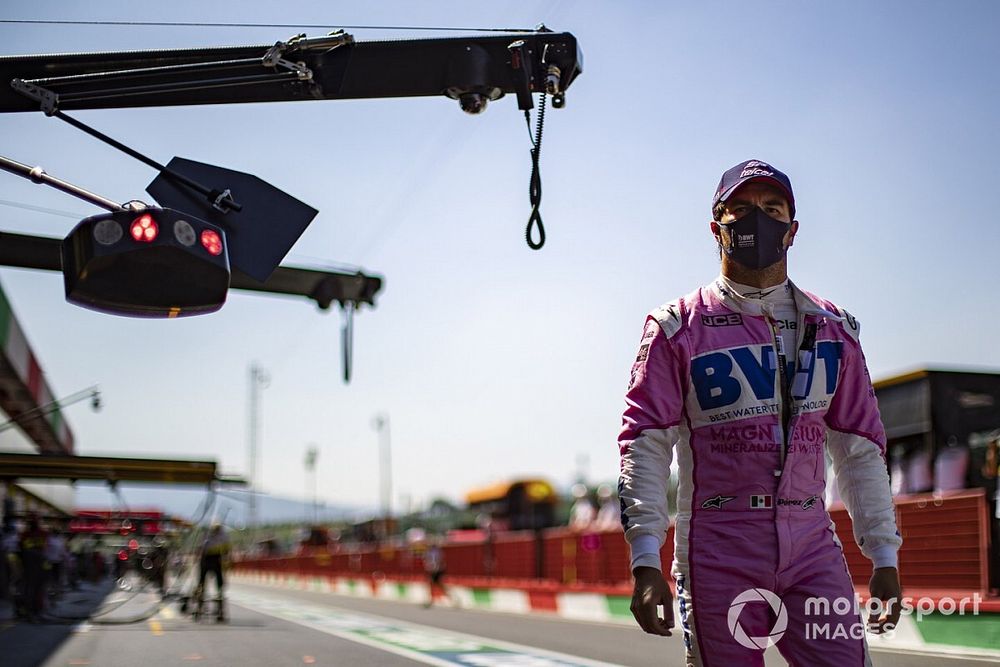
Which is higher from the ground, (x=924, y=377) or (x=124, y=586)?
(x=924, y=377)

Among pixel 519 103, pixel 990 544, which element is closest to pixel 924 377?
pixel 990 544

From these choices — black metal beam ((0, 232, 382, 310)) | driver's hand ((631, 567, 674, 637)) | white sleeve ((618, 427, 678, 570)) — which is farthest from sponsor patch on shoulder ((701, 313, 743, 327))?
black metal beam ((0, 232, 382, 310))

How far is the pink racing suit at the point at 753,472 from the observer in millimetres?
3020

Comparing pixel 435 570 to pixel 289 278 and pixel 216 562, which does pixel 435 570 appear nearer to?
pixel 216 562

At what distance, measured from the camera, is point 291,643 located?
12.1 meters

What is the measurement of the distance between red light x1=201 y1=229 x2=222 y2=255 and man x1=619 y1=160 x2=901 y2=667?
3.31 m

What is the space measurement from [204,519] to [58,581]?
322 centimetres

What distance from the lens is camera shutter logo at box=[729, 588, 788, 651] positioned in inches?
117

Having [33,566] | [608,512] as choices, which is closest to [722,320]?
[33,566]

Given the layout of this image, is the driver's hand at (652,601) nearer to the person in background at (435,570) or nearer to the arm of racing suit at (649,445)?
the arm of racing suit at (649,445)

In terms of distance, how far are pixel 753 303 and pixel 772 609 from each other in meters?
0.88

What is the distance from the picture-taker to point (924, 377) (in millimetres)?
12141

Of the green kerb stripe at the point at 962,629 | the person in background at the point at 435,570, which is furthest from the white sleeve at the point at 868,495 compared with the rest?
the person in background at the point at 435,570

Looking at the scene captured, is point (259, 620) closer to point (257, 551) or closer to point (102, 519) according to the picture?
point (102, 519)
